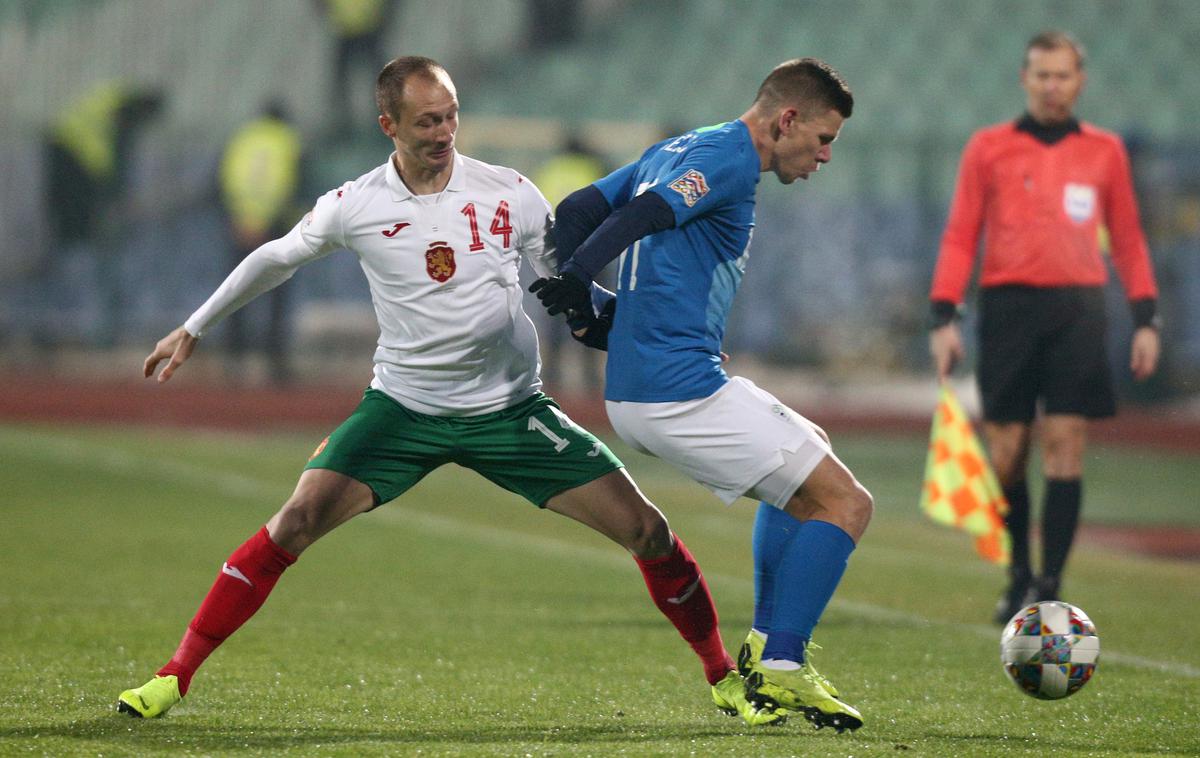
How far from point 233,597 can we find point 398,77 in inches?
56.6

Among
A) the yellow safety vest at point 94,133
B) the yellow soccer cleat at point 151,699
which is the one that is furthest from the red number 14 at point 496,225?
the yellow safety vest at point 94,133

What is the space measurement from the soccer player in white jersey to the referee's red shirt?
2571 mm

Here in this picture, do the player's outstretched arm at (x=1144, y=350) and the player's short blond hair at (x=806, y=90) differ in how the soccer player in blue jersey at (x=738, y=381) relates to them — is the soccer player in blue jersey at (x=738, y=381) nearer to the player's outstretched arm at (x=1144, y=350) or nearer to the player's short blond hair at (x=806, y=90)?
the player's short blond hair at (x=806, y=90)

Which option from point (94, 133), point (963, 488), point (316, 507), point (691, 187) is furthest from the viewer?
point (94, 133)

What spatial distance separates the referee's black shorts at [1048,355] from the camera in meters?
6.88

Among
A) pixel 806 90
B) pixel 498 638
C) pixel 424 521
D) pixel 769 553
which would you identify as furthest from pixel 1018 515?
pixel 424 521

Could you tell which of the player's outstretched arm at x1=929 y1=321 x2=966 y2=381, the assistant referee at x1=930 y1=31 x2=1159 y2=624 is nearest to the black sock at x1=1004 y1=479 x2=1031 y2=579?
the assistant referee at x1=930 y1=31 x2=1159 y2=624

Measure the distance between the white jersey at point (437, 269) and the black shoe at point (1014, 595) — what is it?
291 centimetres

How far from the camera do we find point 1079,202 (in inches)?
275

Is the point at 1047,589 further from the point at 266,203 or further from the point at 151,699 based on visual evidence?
the point at 266,203

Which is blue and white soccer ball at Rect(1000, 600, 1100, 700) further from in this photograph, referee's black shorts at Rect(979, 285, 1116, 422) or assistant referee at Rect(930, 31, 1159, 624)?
referee's black shorts at Rect(979, 285, 1116, 422)

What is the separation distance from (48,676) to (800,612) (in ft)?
7.42

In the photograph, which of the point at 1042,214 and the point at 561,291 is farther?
the point at 1042,214

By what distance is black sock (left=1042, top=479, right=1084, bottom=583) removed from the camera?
6.81 meters
